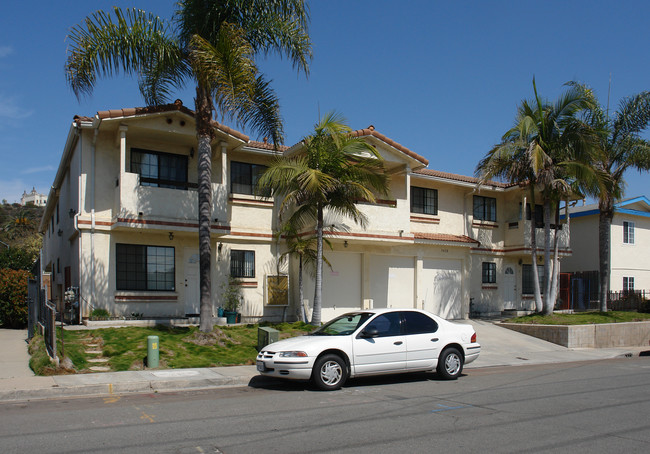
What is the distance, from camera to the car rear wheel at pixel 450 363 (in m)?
11.9

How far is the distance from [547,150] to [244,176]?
11.6 metres

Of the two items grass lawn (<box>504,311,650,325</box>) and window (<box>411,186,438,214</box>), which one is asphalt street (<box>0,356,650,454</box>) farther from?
window (<box>411,186,438,214</box>)

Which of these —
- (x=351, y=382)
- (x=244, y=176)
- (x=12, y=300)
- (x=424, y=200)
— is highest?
(x=244, y=176)

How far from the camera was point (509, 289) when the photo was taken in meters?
26.5

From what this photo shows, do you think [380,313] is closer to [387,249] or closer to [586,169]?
[387,249]

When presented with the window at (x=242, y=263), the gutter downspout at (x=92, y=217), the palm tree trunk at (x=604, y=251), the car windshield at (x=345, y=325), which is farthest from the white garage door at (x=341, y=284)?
the palm tree trunk at (x=604, y=251)

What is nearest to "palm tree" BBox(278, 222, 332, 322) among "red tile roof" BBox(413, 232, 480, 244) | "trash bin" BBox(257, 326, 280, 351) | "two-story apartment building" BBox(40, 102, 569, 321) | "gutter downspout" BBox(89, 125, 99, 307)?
"two-story apartment building" BBox(40, 102, 569, 321)

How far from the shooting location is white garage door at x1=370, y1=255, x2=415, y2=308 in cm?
2209

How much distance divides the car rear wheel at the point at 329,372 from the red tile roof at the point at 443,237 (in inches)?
483

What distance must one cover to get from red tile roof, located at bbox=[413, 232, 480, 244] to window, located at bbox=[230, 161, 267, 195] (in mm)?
6614

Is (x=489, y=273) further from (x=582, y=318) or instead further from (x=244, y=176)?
(x=244, y=176)

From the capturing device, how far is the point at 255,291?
2005cm

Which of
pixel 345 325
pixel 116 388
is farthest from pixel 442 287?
pixel 116 388

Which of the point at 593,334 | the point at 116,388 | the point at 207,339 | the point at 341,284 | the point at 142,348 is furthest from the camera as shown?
the point at 341,284
